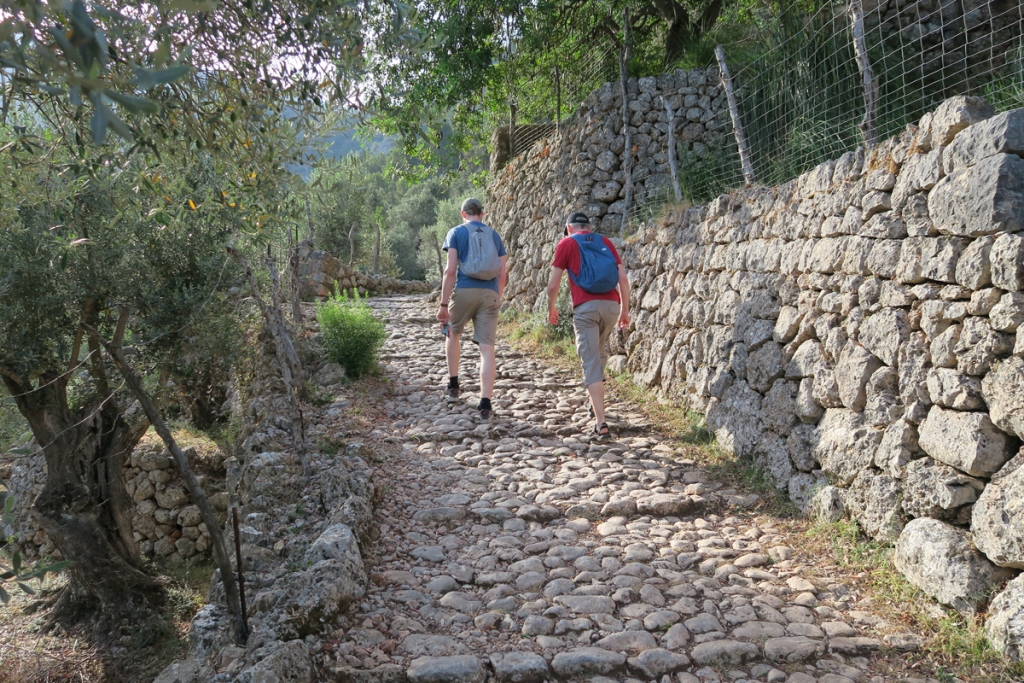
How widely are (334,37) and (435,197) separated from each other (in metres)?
36.3

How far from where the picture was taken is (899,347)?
173 inches

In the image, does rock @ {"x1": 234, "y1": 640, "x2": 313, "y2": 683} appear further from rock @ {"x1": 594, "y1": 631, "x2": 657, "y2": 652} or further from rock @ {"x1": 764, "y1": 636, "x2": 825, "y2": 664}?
rock @ {"x1": 764, "y1": 636, "x2": 825, "y2": 664}

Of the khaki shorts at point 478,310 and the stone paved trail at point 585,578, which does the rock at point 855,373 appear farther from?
the khaki shorts at point 478,310

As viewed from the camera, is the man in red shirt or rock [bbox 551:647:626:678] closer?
rock [bbox 551:647:626:678]

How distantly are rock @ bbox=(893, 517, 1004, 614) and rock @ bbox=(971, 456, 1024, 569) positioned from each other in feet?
0.27

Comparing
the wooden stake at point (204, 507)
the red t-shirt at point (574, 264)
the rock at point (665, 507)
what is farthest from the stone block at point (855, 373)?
the wooden stake at point (204, 507)

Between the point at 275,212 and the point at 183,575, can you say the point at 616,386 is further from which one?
the point at 183,575

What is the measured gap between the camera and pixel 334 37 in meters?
3.65

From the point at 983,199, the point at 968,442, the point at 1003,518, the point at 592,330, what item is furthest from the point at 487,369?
the point at 1003,518

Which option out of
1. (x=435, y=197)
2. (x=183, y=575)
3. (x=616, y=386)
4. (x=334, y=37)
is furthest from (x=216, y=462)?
(x=435, y=197)

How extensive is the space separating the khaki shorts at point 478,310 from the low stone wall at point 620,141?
3.77m

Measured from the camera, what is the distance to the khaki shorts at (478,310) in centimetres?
711

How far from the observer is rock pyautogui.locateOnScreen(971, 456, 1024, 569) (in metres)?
3.28

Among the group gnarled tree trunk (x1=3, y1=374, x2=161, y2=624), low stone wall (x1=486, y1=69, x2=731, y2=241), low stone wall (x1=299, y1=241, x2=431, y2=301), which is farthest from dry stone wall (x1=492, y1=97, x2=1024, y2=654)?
low stone wall (x1=299, y1=241, x2=431, y2=301)
